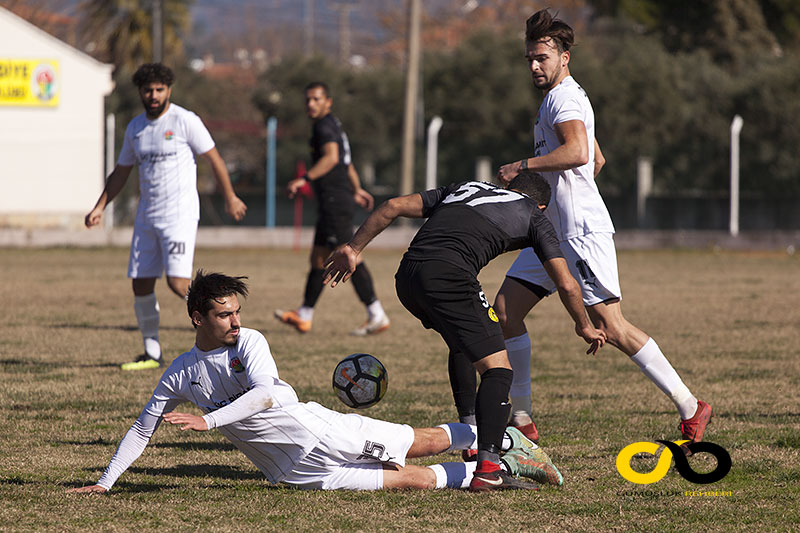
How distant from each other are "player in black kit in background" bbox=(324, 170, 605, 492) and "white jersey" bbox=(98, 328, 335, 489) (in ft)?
1.74

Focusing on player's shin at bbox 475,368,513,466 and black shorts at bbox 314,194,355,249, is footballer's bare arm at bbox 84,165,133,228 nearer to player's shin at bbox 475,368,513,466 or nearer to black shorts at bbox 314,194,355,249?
black shorts at bbox 314,194,355,249

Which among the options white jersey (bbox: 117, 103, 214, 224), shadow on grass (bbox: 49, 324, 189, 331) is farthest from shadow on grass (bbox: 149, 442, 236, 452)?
shadow on grass (bbox: 49, 324, 189, 331)

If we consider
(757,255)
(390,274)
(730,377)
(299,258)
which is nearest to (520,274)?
(730,377)

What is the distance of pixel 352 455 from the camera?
476cm

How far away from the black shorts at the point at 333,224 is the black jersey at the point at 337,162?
0.30 feet

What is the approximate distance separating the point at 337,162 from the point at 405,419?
15.0 ft

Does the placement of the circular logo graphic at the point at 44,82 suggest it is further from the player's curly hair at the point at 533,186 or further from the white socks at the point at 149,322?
the player's curly hair at the point at 533,186

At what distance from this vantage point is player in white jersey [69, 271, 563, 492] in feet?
15.2

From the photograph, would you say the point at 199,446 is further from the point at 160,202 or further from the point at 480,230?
the point at 160,202

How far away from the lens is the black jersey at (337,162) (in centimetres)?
1060

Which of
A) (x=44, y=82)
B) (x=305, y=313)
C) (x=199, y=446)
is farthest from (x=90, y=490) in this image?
(x=44, y=82)

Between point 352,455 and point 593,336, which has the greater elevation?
point 593,336

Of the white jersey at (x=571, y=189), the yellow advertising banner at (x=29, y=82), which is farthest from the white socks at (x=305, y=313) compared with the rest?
the yellow advertising banner at (x=29, y=82)

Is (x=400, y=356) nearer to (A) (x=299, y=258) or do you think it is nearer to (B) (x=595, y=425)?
(B) (x=595, y=425)
